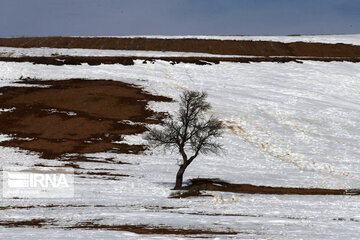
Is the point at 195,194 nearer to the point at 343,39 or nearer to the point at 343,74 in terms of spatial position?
the point at 343,74

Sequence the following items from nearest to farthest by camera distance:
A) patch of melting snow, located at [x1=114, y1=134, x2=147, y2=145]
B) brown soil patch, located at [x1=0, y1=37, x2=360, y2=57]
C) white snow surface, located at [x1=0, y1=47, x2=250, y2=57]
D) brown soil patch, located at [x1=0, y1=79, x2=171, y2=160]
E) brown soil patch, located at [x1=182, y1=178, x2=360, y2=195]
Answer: brown soil patch, located at [x1=182, y1=178, x2=360, y2=195]
brown soil patch, located at [x1=0, y1=79, x2=171, y2=160]
patch of melting snow, located at [x1=114, y1=134, x2=147, y2=145]
white snow surface, located at [x1=0, y1=47, x2=250, y2=57]
brown soil patch, located at [x1=0, y1=37, x2=360, y2=57]

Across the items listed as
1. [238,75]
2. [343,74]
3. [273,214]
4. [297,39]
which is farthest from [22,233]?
[297,39]

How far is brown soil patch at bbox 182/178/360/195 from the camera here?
125 ft

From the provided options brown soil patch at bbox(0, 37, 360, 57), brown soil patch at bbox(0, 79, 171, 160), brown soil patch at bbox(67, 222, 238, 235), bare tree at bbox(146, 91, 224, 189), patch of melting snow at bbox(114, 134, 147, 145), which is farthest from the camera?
brown soil patch at bbox(0, 37, 360, 57)

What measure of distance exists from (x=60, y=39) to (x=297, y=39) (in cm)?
6531

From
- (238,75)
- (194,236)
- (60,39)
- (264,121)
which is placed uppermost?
(60,39)

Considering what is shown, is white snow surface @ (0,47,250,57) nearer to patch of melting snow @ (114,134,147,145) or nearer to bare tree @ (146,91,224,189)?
patch of melting snow @ (114,134,147,145)

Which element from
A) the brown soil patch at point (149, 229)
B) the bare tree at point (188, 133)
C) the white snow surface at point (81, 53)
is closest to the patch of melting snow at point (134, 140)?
the bare tree at point (188, 133)

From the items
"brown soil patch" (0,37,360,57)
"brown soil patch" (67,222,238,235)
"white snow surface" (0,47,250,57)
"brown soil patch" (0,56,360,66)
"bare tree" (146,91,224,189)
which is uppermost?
"brown soil patch" (0,37,360,57)

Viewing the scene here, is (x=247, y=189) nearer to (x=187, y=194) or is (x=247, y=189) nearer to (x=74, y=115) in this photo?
(x=187, y=194)

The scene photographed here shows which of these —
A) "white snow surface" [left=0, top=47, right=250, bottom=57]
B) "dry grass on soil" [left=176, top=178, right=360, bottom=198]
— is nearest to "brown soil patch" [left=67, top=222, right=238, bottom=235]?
"dry grass on soil" [left=176, top=178, right=360, bottom=198]

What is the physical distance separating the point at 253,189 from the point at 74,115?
32.1 meters

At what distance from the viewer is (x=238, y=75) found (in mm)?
91438

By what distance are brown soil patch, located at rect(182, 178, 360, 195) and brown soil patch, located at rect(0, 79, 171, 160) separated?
14.5 m
